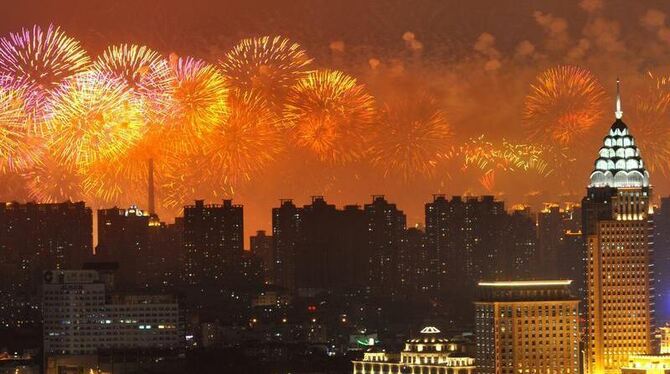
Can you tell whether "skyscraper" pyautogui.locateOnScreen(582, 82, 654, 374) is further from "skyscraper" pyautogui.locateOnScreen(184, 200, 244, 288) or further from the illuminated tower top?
"skyscraper" pyautogui.locateOnScreen(184, 200, 244, 288)

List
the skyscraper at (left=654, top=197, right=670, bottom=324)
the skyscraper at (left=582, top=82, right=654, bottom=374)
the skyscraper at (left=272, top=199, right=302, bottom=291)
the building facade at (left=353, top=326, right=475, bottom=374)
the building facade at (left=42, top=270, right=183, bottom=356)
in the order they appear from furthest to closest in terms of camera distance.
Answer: the skyscraper at (left=272, top=199, right=302, bottom=291), the building facade at (left=42, top=270, right=183, bottom=356), the skyscraper at (left=654, top=197, right=670, bottom=324), the building facade at (left=353, top=326, right=475, bottom=374), the skyscraper at (left=582, top=82, right=654, bottom=374)

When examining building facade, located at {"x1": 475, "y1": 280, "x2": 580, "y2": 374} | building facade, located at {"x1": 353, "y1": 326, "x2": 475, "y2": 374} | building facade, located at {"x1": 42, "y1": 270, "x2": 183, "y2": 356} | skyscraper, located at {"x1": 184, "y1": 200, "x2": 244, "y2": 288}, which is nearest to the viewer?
building facade, located at {"x1": 475, "y1": 280, "x2": 580, "y2": 374}

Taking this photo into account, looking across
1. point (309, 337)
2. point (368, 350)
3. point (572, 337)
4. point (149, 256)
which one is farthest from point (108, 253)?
point (572, 337)

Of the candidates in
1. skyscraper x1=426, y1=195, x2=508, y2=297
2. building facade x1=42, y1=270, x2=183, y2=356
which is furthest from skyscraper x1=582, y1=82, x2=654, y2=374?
building facade x1=42, y1=270, x2=183, y2=356

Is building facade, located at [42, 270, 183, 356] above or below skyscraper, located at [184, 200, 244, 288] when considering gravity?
below

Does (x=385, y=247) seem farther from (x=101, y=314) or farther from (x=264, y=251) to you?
(x=101, y=314)

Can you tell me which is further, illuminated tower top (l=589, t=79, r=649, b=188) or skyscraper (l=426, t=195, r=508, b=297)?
skyscraper (l=426, t=195, r=508, b=297)
